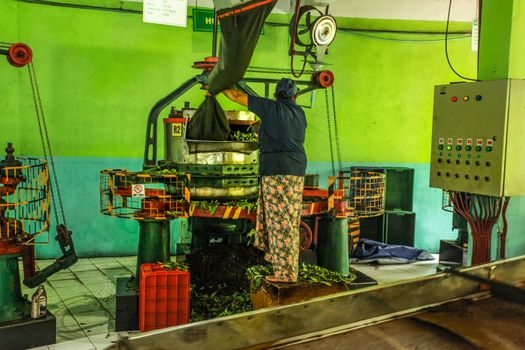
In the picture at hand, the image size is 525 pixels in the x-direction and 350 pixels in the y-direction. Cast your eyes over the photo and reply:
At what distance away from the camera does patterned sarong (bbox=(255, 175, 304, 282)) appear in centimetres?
448

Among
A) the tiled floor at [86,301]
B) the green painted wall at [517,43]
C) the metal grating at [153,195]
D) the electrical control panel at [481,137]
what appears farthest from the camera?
the metal grating at [153,195]

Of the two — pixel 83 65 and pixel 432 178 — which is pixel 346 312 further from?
pixel 83 65

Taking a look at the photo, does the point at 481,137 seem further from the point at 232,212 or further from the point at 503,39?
the point at 232,212

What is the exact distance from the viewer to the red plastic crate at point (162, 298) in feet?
15.8

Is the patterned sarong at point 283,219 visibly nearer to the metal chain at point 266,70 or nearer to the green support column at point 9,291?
the green support column at point 9,291

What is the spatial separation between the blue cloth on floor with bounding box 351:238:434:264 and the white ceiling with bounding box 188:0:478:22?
3698 mm

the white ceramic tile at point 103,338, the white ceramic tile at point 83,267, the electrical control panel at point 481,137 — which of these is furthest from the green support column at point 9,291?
the electrical control panel at point 481,137

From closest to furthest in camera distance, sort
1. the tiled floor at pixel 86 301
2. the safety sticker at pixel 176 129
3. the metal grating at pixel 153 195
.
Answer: the tiled floor at pixel 86 301, the metal grating at pixel 153 195, the safety sticker at pixel 176 129

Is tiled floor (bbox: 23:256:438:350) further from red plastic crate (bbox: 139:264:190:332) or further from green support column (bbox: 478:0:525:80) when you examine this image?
green support column (bbox: 478:0:525:80)

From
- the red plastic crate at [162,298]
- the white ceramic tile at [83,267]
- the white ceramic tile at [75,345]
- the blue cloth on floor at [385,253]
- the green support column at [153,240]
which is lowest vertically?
the white ceramic tile at [75,345]

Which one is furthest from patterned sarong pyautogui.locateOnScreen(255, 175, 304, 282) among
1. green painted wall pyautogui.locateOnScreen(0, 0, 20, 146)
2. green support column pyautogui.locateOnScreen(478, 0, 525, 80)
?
green painted wall pyautogui.locateOnScreen(0, 0, 20, 146)

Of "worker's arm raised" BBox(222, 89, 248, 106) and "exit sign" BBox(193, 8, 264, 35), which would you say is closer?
"worker's arm raised" BBox(222, 89, 248, 106)

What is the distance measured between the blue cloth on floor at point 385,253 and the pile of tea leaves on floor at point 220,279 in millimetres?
2806

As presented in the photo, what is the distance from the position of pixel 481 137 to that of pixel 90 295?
182 inches
